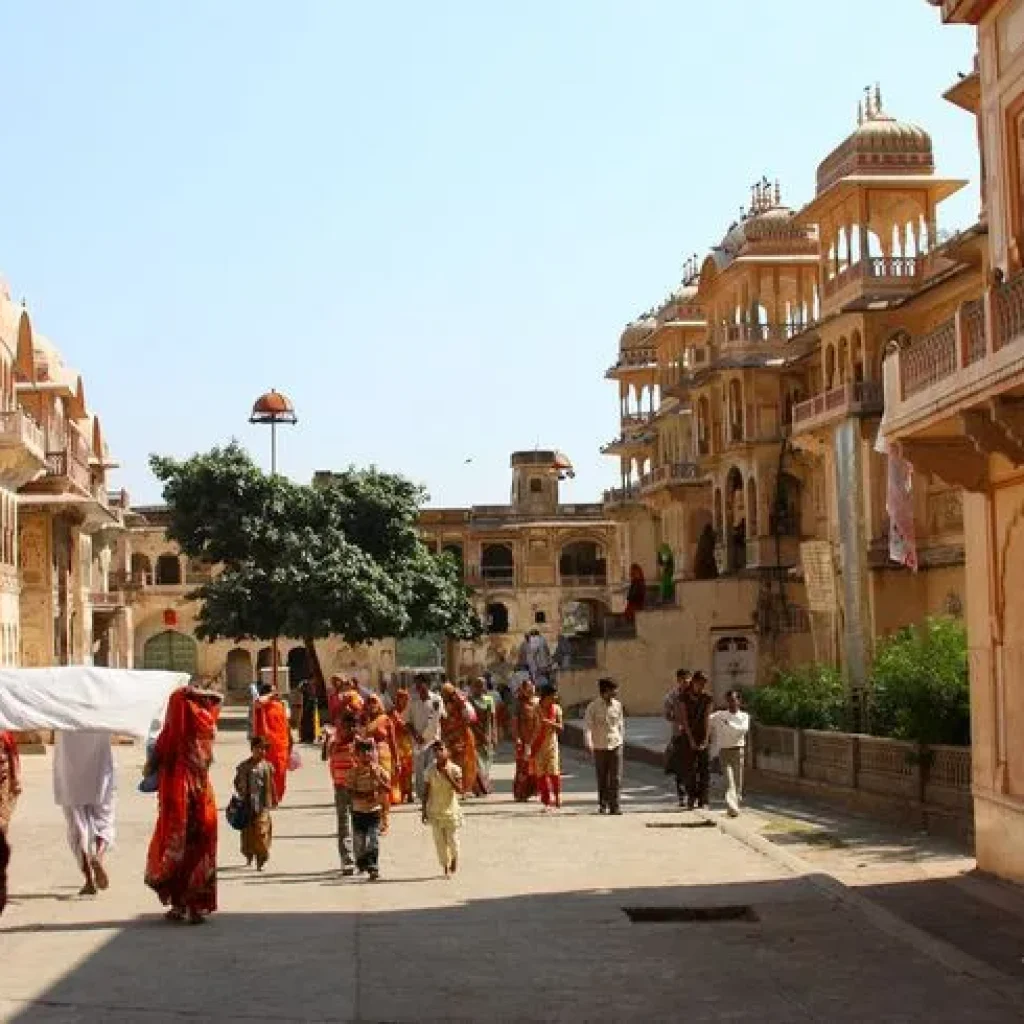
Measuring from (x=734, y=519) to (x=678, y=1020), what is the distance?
39325 mm

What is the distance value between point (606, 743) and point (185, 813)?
9.14m

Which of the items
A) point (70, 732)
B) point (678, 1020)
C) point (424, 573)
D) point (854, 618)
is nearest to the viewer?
point (678, 1020)

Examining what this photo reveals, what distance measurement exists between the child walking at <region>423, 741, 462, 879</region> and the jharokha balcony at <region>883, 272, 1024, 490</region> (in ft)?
14.6

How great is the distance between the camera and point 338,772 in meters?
15.9

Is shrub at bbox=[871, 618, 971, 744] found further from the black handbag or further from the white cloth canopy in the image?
the white cloth canopy

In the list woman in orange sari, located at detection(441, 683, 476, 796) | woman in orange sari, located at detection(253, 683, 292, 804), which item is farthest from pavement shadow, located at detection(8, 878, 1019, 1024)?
woman in orange sari, located at detection(441, 683, 476, 796)

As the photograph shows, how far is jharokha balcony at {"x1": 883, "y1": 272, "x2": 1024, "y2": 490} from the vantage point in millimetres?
12828

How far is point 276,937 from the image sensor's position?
12344mm

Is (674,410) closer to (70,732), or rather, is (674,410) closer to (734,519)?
(734,519)

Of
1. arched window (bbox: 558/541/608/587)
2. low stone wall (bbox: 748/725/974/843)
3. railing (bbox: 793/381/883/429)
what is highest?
railing (bbox: 793/381/883/429)

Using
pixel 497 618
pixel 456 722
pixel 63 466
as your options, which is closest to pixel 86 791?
pixel 456 722

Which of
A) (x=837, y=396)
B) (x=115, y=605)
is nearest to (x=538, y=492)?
(x=115, y=605)

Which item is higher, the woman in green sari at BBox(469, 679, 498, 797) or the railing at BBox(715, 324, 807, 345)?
the railing at BBox(715, 324, 807, 345)

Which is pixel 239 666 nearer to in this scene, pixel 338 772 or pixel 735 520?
pixel 735 520
